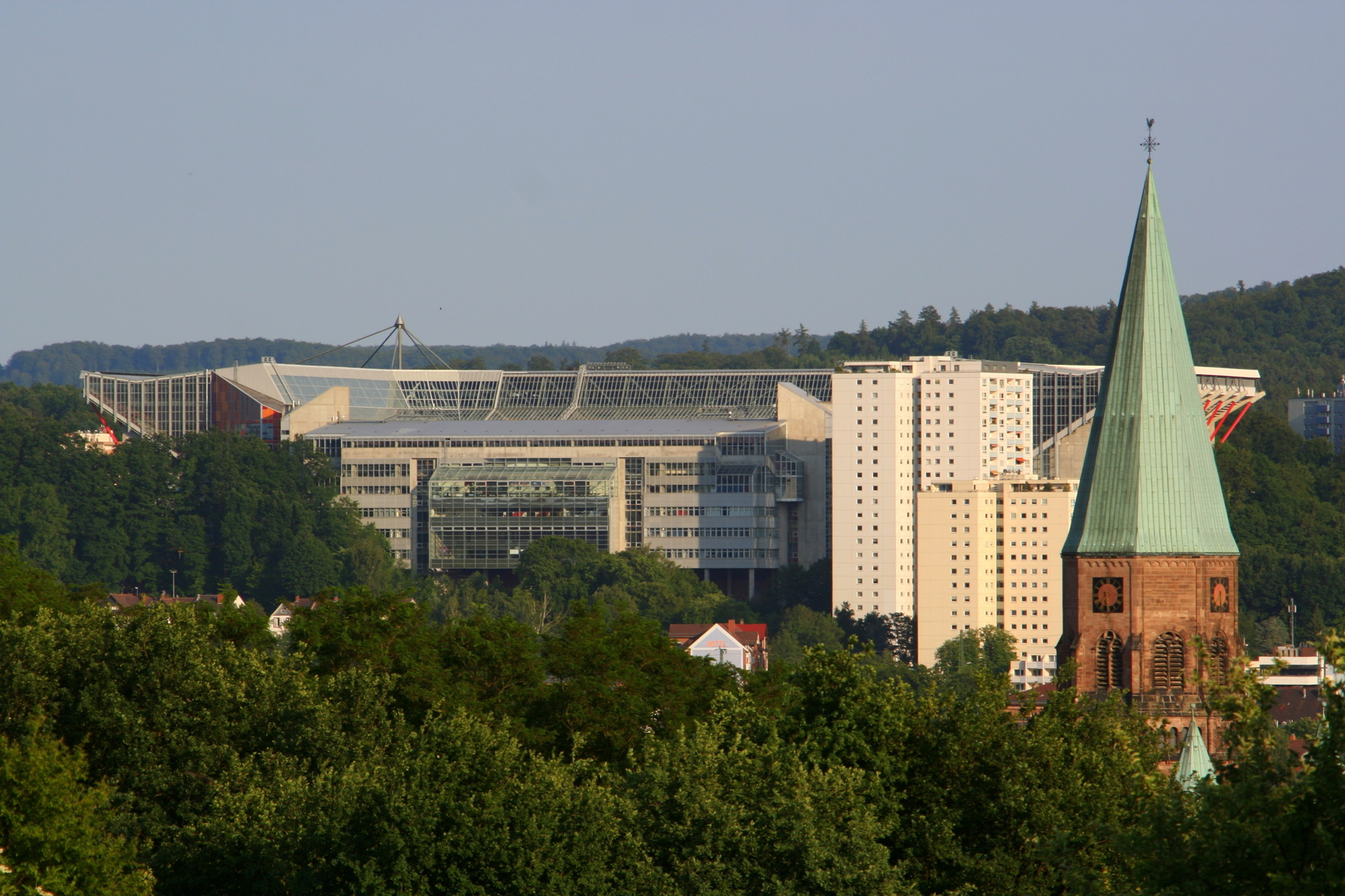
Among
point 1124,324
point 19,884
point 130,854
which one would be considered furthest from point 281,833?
point 1124,324

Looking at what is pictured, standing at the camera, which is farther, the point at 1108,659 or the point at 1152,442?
the point at 1152,442

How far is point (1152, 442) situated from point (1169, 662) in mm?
8138

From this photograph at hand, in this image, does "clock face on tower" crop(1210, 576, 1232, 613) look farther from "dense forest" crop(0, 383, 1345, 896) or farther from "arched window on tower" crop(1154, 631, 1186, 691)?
"dense forest" crop(0, 383, 1345, 896)

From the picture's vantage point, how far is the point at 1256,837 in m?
38.2

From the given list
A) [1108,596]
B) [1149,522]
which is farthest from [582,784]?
[1149,522]

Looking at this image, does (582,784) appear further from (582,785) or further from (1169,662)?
(1169,662)

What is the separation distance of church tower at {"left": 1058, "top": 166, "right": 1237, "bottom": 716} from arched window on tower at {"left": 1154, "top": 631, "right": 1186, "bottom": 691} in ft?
0.13

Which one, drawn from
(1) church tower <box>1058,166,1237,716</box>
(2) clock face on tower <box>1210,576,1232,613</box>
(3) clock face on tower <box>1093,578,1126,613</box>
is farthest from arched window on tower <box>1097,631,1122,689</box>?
(2) clock face on tower <box>1210,576,1232,613</box>

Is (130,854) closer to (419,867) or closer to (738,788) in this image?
(419,867)

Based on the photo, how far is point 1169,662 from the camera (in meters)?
91.9

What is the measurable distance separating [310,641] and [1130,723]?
27299 mm

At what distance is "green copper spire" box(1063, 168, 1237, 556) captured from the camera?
9275cm

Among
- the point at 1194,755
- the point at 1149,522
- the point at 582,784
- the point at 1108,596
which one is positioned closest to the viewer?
the point at 582,784

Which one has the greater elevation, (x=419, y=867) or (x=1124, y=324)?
(x=1124, y=324)
